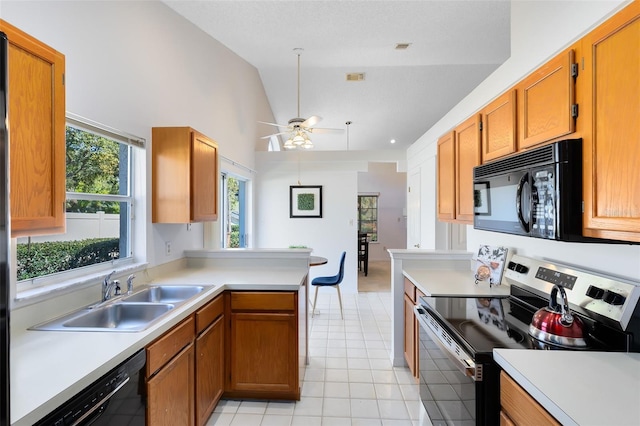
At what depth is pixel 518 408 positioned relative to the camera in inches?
40.6

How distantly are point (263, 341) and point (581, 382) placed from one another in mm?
1717

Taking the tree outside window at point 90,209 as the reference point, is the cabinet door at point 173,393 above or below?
below

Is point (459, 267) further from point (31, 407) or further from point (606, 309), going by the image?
point (31, 407)

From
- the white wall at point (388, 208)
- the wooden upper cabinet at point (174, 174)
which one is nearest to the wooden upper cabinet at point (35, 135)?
the wooden upper cabinet at point (174, 174)

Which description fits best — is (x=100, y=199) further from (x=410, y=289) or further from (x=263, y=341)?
(x=410, y=289)

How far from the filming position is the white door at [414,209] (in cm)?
423

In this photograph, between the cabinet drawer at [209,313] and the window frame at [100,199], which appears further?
the cabinet drawer at [209,313]

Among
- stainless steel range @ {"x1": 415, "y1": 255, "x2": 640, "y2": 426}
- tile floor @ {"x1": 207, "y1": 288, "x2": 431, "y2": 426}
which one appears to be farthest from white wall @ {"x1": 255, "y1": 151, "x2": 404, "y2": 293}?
stainless steel range @ {"x1": 415, "y1": 255, "x2": 640, "y2": 426}

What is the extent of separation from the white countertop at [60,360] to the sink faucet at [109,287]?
1.43 ft

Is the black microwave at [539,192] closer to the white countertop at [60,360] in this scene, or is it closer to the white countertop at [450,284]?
the white countertop at [450,284]

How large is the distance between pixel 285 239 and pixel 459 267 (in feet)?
10.8

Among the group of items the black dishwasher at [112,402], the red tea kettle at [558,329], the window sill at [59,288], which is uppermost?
the window sill at [59,288]

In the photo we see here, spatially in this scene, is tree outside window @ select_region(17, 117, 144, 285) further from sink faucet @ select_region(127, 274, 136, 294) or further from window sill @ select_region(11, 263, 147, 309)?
sink faucet @ select_region(127, 274, 136, 294)

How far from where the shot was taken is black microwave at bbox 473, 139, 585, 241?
4.03 ft
